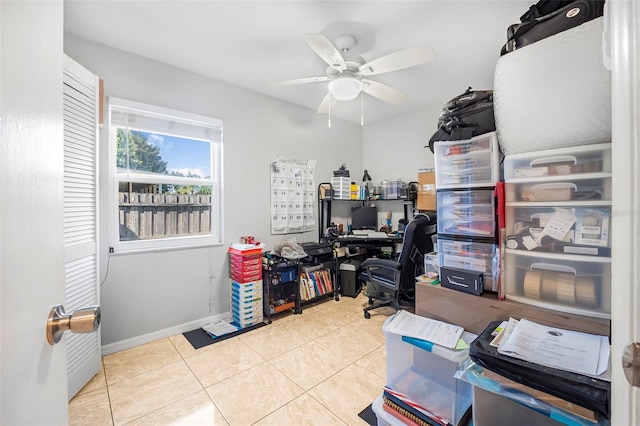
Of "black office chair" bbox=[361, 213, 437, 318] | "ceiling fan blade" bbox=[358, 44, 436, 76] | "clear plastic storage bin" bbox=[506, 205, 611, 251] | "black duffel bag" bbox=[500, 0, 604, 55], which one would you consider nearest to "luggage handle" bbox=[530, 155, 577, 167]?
"clear plastic storage bin" bbox=[506, 205, 611, 251]

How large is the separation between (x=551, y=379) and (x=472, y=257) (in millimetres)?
576

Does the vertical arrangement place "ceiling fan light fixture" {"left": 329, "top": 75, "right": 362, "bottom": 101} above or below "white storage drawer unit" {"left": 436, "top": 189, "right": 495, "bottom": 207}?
above

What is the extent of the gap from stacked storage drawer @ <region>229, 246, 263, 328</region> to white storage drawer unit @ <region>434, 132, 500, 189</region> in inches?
79.2

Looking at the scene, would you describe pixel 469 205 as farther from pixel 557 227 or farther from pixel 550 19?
pixel 550 19

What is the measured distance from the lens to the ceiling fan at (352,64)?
167 centimetres

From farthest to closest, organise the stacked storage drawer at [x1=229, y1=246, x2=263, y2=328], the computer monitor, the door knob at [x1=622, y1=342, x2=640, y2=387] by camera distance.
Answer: the computer monitor < the stacked storage drawer at [x1=229, y1=246, x2=263, y2=328] < the door knob at [x1=622, y1=342, x2=640, y2=387]

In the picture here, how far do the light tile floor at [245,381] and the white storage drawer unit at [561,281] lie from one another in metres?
1.15

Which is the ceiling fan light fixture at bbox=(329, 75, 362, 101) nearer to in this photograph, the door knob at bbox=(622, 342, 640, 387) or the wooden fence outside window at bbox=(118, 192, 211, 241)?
the wooden fence outside window at bbox=(118, 192, 211, 241)

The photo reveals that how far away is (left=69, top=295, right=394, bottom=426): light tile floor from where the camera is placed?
5.12 feet

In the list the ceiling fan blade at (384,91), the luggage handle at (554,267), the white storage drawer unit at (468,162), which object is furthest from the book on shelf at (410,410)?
the ceiling fan blade at (384,91)

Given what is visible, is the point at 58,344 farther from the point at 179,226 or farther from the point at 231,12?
the point at 179,226

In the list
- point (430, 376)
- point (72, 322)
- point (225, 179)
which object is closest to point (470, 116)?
point (430, 376)

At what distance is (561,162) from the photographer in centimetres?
95

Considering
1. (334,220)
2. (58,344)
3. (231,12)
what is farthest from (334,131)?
(58,344)
